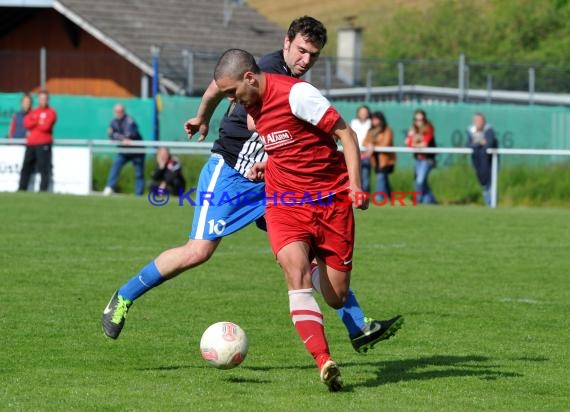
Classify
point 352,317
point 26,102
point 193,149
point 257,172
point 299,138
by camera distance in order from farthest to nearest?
point 193,149, point 26,102, point 257,172, point 352,317, point 299,138

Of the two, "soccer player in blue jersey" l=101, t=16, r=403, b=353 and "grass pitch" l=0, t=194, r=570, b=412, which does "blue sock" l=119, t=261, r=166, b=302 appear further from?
"grass pitch" l=0, t=194, r=570, b=412

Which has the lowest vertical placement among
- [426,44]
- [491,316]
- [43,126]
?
[491,316]

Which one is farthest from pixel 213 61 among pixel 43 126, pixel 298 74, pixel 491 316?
pixel 298 74

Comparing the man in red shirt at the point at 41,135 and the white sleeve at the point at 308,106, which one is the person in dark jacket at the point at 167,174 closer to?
the man in red shirt at the point at 41,135

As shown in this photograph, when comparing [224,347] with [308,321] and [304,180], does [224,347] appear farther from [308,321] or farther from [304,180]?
[304,180]

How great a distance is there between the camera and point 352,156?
6.80 meters

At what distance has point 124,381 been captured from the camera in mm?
7125

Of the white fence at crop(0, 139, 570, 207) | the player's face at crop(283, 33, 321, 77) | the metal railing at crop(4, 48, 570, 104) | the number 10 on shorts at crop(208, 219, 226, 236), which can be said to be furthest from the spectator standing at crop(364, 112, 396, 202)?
the player's face at crop(283, 33, 321, 77)

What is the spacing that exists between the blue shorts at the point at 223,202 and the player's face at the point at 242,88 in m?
1.23

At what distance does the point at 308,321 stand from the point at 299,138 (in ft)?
3.19

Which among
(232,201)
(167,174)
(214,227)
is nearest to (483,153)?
(167,174)

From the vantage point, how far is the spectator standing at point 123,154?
76.8ft

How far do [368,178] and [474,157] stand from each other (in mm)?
1906

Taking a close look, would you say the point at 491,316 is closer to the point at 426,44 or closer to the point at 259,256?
the point at 259,256
